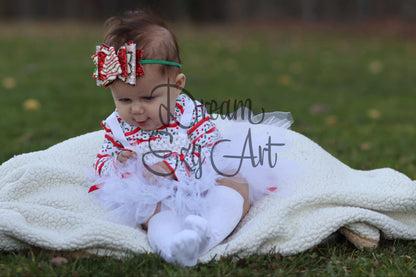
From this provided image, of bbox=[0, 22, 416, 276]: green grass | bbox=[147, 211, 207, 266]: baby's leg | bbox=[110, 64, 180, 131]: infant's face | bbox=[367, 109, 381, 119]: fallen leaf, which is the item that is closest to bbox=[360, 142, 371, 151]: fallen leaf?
bbox=[0, 22, 416, 276]: green grass

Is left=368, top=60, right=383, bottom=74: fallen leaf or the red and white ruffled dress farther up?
the red and white ruffled dress

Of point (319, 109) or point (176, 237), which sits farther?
point (319, 109)

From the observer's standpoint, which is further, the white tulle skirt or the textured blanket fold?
the white tulle skirt

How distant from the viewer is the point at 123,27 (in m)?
2.66

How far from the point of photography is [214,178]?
106 inches

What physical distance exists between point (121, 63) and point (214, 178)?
72 centimetres

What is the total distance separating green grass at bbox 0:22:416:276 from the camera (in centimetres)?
239

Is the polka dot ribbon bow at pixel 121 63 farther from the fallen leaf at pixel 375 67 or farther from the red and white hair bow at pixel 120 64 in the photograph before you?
the fallen leaf at pixel 375 67

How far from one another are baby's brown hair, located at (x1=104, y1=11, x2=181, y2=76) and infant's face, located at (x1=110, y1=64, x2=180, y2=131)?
6 cm

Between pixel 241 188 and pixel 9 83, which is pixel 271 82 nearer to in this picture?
pixel 9 83

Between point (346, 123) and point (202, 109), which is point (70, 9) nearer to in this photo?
point (346, 123)

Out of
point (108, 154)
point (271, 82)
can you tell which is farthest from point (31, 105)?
point (271, 82)

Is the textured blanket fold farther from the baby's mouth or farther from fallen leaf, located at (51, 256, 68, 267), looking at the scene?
the baby's mouth

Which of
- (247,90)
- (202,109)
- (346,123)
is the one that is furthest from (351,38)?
(202,109)
